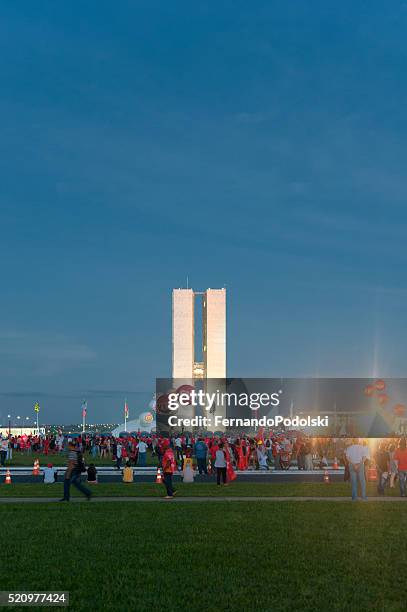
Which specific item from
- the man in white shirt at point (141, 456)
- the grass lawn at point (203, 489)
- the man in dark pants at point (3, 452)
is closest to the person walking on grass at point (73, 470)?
the grass lawn at point (203, 489)

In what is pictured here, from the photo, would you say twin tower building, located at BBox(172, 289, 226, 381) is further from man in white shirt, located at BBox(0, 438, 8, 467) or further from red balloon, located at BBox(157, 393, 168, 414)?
man in white shirt, located at BBox(0, 438, 8, 467)

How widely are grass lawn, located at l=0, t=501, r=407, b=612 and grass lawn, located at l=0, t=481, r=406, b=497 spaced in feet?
15.0

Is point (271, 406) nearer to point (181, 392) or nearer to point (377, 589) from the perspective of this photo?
point (181, 392)

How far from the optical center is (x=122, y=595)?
848 cm

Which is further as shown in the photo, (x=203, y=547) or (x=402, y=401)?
(x=402, y=401)

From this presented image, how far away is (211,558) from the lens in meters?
10.6

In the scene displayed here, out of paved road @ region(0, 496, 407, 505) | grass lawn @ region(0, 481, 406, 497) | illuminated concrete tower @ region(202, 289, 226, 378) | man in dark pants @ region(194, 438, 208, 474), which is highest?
illuminated concrete tower @ region(202, 289, 226, 378)

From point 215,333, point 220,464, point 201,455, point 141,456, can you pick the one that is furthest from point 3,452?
point 215,333

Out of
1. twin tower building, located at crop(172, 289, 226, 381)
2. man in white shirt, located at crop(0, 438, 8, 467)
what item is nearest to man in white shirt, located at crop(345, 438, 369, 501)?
man in white shirt, located at crop(0, 438, 8, 467)

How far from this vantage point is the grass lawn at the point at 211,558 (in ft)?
27.4

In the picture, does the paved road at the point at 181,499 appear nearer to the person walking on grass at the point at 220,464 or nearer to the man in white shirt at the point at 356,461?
the man in white shirt at the point at 356,461

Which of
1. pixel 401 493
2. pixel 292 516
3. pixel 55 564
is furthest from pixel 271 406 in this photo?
pixel 55 564

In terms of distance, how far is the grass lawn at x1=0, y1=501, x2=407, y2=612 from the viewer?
328 inches

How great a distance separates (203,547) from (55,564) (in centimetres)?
236
